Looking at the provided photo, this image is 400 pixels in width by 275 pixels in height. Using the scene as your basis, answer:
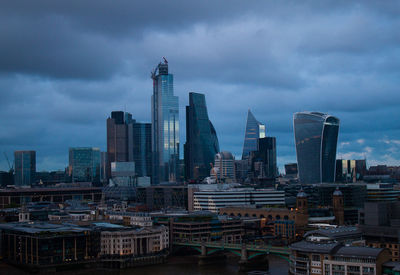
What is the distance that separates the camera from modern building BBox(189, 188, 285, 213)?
18225 cm

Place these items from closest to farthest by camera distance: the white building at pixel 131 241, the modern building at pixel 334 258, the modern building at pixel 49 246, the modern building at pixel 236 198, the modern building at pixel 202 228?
→ the modern building at pixel 334 258 → the modern building at pixel 49 246 → the white building at pixel 131 241 → the modern building at pixel 202 228 → the modern building at pixel 236 198

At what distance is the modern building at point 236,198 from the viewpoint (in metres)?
182

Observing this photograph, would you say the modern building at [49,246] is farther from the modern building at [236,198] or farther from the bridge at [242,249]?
the modern building at [236,198]

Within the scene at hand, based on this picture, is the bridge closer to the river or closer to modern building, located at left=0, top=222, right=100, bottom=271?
the river

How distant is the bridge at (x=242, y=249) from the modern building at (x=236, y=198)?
61485mm

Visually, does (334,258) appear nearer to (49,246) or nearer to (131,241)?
(131,241)

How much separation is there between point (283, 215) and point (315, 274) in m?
66.1

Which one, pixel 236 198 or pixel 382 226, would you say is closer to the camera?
pixel 382 226

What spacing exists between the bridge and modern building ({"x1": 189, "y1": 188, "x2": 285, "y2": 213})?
202 feet

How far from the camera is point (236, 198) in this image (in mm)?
183375

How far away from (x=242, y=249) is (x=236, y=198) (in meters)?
80.2

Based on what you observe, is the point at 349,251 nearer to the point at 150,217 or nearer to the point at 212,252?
the point at 212,252

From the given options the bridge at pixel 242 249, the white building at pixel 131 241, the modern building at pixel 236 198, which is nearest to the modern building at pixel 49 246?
the white building at pixel 131 241

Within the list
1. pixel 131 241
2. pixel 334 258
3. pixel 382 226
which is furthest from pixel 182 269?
pixel 382 226
